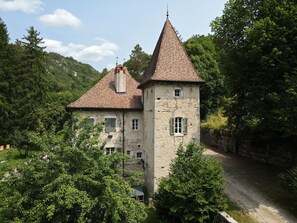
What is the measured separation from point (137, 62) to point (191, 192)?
4339 centimetres

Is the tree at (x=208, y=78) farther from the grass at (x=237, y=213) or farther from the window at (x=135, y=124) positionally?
the grass at (x=237, y=213)

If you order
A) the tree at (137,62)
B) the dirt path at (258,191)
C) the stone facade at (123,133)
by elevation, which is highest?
the tree at (137,62)

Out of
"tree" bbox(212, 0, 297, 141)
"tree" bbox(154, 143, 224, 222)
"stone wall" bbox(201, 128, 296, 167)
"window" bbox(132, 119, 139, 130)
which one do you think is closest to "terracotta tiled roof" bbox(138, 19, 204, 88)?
"window" bbox(132, 119, 139, 130)

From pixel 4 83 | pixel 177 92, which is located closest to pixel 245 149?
pixel 177 92

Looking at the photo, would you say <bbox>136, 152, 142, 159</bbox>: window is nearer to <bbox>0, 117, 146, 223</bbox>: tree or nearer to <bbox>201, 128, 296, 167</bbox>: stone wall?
<bbox>0, 117, 146, 223</bbox>: tree

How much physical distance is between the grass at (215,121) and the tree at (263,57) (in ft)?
40.6

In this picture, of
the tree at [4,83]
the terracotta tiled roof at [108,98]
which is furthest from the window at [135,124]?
the tree at [4,83]

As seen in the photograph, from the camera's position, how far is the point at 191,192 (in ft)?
44.8

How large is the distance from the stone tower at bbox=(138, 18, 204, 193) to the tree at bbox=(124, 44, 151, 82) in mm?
33768

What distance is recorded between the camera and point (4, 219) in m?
9.91

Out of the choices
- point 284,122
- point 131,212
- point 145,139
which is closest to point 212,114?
point 145,139

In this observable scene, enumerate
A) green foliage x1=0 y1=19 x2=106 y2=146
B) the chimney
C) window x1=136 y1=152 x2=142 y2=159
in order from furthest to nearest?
1. green foliage x1=0 y1=19 x2=106 y2=146
2. the chimney
3. window x1=136 y1=152 x2=142 y2=159

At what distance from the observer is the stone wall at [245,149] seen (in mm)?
21359

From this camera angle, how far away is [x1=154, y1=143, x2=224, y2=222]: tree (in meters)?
13.6
